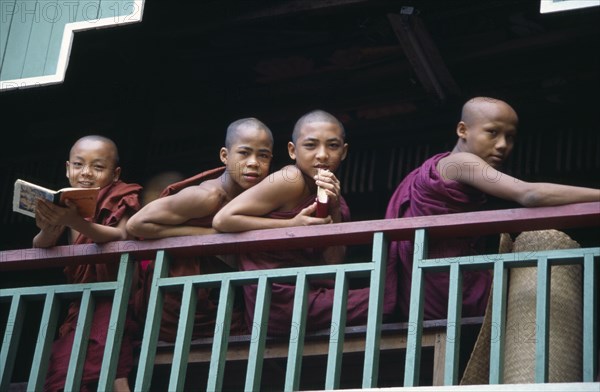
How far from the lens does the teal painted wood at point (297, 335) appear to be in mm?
6219

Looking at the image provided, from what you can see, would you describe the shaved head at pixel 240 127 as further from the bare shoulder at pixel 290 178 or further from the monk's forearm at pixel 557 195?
the monk's forearm at pixel 557 195

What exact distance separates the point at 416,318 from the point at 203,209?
146 cm

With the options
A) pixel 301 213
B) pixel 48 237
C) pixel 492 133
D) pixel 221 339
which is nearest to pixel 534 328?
pixel 492 133

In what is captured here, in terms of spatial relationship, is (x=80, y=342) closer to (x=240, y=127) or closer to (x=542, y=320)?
(x=240, y=127)

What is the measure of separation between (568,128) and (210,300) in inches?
91.7

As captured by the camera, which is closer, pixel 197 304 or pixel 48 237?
pixel 48 237

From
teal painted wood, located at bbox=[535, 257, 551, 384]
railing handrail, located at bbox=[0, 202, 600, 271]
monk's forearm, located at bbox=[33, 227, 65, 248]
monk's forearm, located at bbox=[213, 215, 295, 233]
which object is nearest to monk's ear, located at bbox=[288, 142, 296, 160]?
monk's forearm, located at bbox=[213, 215, 295, 233]

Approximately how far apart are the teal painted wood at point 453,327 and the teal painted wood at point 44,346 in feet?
6.12

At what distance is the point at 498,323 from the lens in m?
6.04

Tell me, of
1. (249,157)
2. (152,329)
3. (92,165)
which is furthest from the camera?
(92,165)

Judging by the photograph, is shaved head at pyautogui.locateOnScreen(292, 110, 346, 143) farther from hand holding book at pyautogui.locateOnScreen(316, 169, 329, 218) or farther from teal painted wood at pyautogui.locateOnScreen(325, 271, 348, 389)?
teal painted wood at pyautogui.locateOnScreen(325, 271, 348, 389)

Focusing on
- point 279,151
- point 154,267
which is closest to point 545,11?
point 154,267

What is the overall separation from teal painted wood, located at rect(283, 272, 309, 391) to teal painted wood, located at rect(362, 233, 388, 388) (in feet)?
0.93

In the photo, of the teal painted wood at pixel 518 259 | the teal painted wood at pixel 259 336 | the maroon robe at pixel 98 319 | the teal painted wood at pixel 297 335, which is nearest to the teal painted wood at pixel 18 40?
the maroon robe at pixel 98 319
